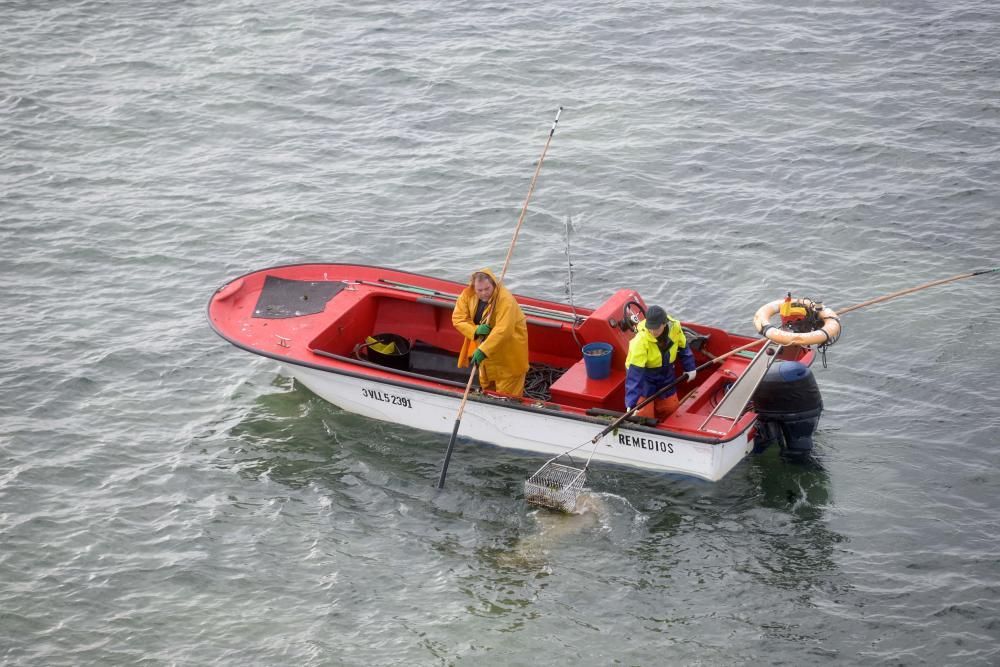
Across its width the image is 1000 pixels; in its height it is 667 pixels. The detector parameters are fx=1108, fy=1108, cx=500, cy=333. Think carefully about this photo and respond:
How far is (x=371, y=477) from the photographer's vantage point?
11.4 m

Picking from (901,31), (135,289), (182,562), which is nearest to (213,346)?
(135,289)

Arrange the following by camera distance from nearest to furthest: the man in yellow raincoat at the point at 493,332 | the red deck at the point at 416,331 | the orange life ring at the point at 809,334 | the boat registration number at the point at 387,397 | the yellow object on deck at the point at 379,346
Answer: the orange life ring at the point at 809,334, the man in yellow raincoat at the point at 493,332, the red deck at the point at 416,331, the boat registration number at the point at 387,397, the yellow object on deck at the point at 379,346

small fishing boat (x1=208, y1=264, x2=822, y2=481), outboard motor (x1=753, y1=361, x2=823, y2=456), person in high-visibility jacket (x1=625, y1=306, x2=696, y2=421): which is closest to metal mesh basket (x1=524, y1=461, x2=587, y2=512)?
small fishing boat (x1=208, y1=264, x2=822, y2=481)

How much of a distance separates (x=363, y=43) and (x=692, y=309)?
34.9 feet

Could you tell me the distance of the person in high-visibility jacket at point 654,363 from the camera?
10.5 metres

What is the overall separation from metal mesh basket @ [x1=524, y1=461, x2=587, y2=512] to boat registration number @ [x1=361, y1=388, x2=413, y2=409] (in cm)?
166

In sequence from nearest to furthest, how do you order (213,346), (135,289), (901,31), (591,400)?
(591,400), (213,346), (135,289), (901,31)

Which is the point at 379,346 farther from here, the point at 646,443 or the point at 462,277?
the point at 646,443

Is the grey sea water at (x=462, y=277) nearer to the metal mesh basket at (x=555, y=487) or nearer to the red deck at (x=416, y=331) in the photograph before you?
the metal mesh basket at (x=555, y=487)

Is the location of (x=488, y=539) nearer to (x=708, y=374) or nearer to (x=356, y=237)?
(x=708, y=374)

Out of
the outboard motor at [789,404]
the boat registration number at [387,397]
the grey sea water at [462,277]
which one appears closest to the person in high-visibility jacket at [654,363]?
the outboard motor at [789,404]

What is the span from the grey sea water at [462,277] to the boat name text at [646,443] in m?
0.52

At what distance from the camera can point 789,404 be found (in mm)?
10438

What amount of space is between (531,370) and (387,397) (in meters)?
1.69
